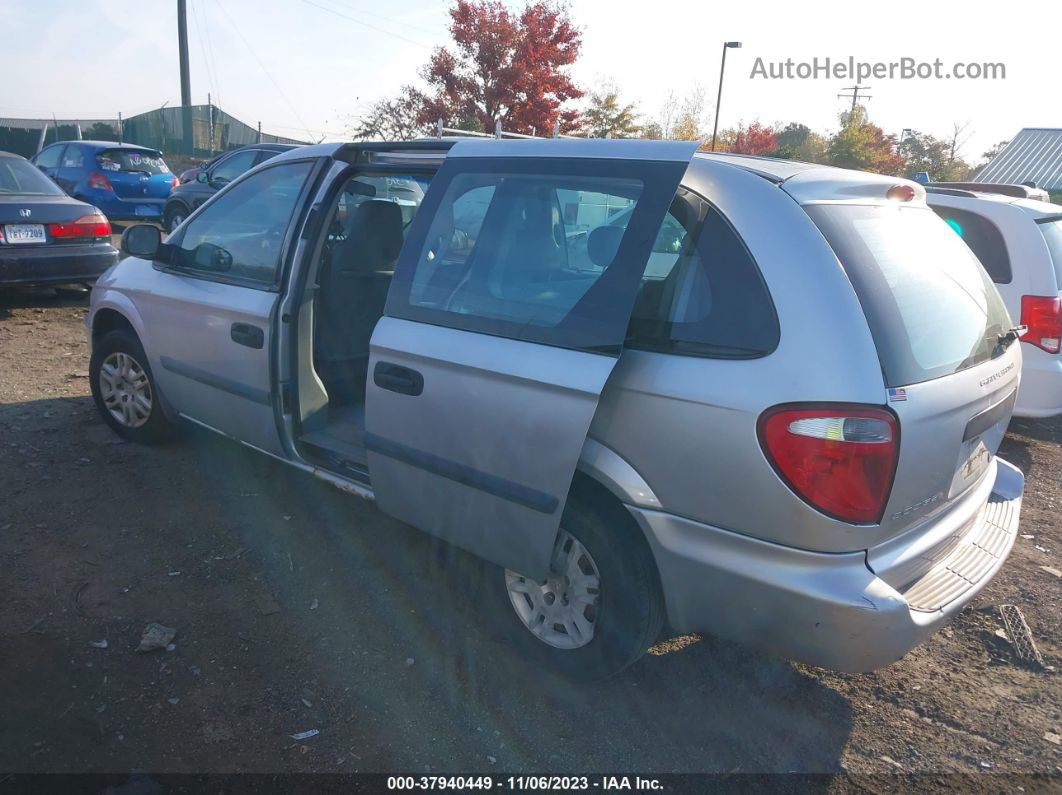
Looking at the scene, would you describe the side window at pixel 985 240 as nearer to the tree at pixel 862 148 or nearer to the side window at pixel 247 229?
the side window at pixel 247 229

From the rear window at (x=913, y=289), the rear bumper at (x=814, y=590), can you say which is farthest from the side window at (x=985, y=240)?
the rear bumper at (x=814, y=590)

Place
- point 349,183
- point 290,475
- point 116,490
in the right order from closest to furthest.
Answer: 1. point 349,183
2. point 116,490
3. point 290,475

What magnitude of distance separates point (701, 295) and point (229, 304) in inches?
102

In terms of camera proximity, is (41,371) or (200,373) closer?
(200,373)

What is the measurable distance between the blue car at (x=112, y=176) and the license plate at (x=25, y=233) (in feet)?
21.9

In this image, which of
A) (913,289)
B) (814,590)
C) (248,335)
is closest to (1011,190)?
(913,289)

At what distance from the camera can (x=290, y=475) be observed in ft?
15.7

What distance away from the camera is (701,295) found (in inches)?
98.5

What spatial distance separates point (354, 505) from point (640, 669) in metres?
1.99

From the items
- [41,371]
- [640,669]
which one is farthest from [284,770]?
[41,371]

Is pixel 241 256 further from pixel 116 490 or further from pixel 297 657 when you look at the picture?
pixel 297 657

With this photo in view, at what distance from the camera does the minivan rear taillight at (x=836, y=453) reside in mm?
2229

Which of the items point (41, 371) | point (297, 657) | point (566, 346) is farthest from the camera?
point (41, 371)

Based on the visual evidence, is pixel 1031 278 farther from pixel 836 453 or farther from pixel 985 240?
pixel 836 453
